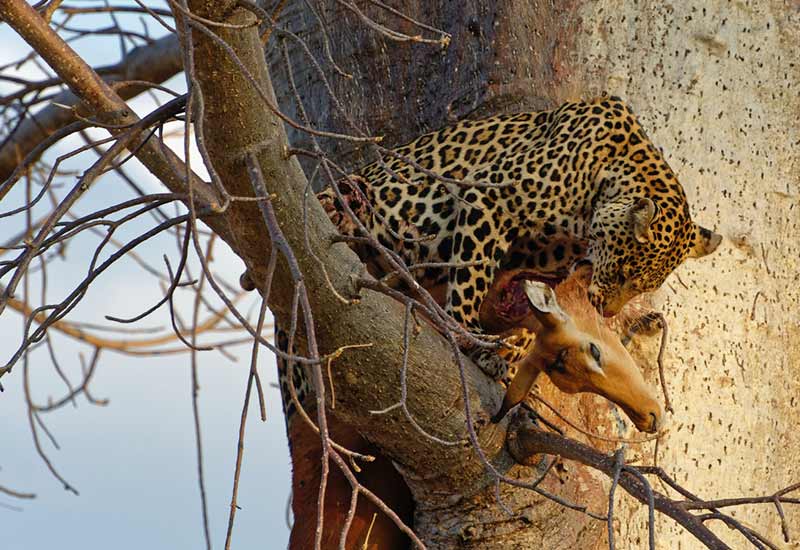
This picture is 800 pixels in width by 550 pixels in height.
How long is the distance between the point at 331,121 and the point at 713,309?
4.41ft

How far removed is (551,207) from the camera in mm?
3574

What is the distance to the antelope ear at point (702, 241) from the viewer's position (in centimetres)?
361

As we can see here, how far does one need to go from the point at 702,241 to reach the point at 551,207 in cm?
45

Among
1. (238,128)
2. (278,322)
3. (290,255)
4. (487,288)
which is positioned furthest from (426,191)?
(290,255)

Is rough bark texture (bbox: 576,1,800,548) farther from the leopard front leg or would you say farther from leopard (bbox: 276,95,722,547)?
the leopard front leg

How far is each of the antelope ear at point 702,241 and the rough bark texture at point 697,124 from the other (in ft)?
0.35

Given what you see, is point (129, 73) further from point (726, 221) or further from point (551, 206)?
point (726, 221)

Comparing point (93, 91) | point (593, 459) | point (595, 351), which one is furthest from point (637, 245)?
point (93, 91)

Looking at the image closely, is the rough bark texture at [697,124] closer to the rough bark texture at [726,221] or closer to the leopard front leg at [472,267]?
the rough bark texture at [726,221]

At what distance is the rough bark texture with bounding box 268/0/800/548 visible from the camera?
11.8 ft

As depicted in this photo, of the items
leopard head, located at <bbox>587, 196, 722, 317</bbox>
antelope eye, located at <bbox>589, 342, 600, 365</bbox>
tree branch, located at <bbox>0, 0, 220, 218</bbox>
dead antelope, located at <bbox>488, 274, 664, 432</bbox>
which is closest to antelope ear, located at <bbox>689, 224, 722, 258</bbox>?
leopard head, located at <bbox>587, 196, 722, 317</bbox>

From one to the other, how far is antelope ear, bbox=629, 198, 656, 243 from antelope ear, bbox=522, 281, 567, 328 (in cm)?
72

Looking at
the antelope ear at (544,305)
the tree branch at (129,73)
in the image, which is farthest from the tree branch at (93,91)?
the tree branch at (129,73)

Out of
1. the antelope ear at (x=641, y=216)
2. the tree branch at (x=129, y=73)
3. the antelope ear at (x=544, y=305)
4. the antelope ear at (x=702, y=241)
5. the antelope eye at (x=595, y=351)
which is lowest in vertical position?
the antelope ear at (x=702, y=241)
